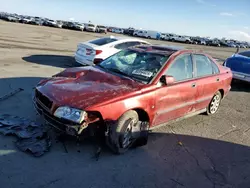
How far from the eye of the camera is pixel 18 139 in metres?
3.96

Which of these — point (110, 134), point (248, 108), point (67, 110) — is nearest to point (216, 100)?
point (248, 108)

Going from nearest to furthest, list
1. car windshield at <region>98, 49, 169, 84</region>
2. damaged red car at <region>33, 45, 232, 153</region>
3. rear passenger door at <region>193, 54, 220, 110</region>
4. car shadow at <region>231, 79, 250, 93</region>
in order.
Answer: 1. damaged red car at <region>33, 45, 232, 153</region>
2. car windshield at <region>98, 49, 169, 84</region>
3. rear passenger door at <region>193, 54, 220, 110</region>
4. car shadow at <region>231, 79, 250, 93</region>

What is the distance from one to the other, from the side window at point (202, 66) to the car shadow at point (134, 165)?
4.87 ft

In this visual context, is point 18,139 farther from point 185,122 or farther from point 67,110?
point 185,122

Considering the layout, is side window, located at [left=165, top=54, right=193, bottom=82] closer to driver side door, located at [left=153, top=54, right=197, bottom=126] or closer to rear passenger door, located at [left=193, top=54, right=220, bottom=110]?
driver side door, located at [left=153, top=54, right=197, bottom=126]

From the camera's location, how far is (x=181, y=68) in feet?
16.5

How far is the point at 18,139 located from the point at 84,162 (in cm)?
109

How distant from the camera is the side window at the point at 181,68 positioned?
479 centimetres

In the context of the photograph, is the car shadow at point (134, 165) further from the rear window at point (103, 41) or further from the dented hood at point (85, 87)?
the rear window at point (103, 41)

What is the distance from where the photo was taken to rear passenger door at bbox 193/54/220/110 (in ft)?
17.9

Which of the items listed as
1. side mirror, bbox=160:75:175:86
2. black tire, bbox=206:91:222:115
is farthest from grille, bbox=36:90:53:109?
black tire, bbox=206:91:222:115

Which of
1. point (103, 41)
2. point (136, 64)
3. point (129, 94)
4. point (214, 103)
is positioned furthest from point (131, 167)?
point (103, 41)

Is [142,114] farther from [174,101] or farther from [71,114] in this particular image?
[71,114]

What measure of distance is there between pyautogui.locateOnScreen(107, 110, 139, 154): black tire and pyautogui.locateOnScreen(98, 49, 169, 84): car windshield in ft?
2.29
